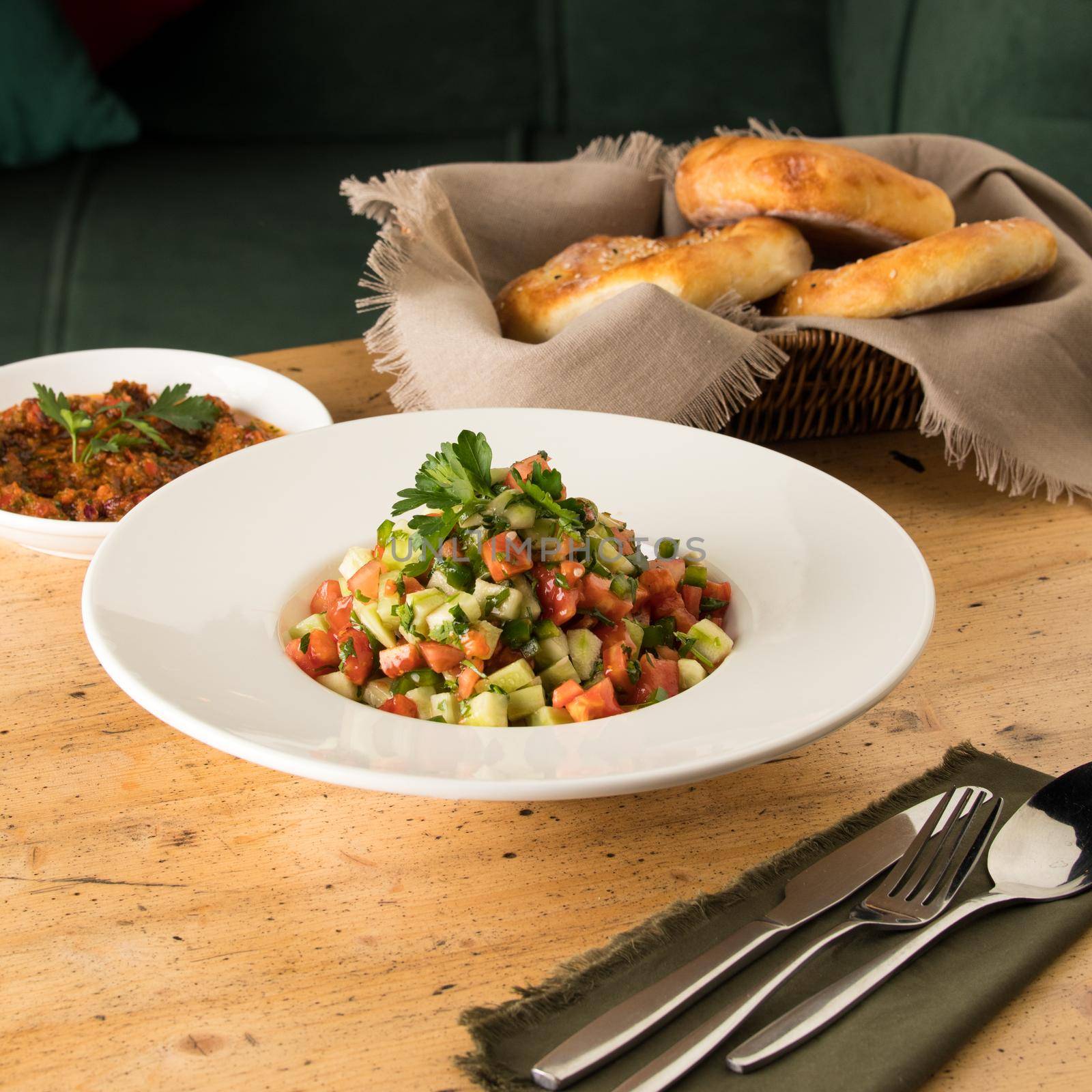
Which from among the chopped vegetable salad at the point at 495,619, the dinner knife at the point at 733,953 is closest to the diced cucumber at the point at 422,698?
the chopped vegetable salad at the point at 495,619

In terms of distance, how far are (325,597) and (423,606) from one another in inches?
6.6

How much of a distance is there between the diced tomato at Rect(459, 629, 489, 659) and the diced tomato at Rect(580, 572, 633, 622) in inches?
4.1

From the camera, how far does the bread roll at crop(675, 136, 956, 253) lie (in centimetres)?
178

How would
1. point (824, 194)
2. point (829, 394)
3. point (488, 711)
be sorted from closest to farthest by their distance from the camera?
point (488, 711), point (829, 394), point (824, 194)

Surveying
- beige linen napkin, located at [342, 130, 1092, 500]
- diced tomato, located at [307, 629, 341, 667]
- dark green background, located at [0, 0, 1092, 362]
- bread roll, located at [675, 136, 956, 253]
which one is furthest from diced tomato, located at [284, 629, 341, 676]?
dark green background, located at [0, 0, 1092, 362]

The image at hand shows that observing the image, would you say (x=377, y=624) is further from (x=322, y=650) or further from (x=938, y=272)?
(x=938, y=272)

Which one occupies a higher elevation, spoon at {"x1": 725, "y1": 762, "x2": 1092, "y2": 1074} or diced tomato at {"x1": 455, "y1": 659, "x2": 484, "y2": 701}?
diced tomato at {"x1": 455, "y1": 659, "x2": 484, "y2": 701}

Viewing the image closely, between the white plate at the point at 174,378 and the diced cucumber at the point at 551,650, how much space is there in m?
0.71

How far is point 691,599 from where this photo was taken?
115 centimetres

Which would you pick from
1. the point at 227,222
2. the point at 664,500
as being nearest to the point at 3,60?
the point at 227,222

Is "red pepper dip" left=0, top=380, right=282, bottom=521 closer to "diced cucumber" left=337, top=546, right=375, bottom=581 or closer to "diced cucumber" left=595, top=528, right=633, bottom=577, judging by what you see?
"diced cucumber" left=337, top=546, right=375, bottom=581

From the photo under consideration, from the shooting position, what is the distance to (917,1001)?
804 mm

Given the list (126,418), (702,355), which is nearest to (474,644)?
(702,355)

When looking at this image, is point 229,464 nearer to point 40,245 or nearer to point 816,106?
point 40,245
